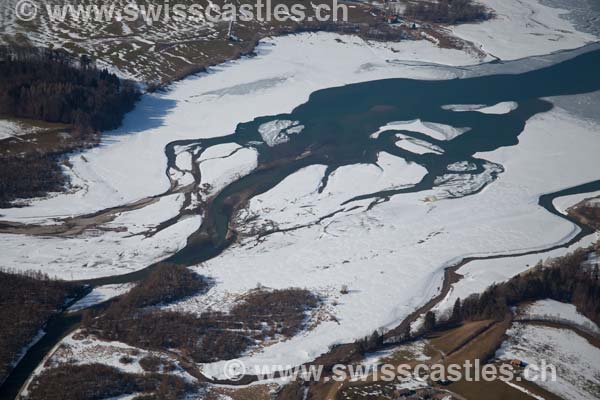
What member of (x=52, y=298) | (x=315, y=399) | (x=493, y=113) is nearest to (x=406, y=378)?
(x=315, y=399)

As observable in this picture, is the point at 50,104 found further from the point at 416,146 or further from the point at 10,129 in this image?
the point at 416,146

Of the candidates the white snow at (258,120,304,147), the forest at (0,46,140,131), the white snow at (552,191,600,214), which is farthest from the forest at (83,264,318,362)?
the forest at (0,46,140,131)

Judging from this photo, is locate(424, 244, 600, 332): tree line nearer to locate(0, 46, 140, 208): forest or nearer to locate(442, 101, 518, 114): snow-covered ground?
locate(442, 101, 518, 114): snow-covered ground

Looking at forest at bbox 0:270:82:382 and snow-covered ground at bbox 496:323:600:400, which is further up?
forest at bbox 0:270:82:382

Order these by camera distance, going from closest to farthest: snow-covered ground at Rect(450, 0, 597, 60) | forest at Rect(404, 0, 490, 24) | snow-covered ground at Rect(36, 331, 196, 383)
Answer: snow-covered ground at Rect(36, 331, 196, 383) → snow-covered ground at Rect(450, 0, 597, 60) → forest at Rect(404, 0, 490, 24)

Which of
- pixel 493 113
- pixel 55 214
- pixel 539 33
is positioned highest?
pixel 539 33

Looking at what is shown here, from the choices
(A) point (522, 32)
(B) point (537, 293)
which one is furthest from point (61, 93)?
(A) point (522, 32)

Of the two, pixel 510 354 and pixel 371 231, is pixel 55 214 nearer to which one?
pixel 371 231
